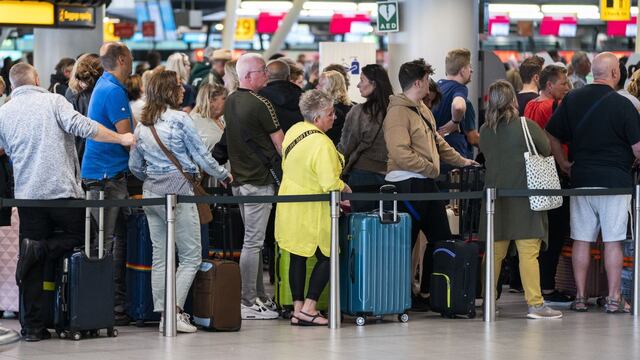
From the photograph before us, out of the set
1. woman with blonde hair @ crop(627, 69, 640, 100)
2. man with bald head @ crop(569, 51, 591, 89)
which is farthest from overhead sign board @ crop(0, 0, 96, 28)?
woman with blonde hair @ crop(627, 69, 640, 100)

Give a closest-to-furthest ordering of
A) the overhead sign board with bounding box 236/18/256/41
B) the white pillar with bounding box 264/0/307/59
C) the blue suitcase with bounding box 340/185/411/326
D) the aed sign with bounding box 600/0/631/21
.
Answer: the blue suitcase with bounding box 340/185/411/326, the aed sign with bounding box 600/0/631/21, the white pillar with bounding box 264/0/307/59, the overhead sign board with bounding box 236/18/256/41

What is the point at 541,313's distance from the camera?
9.50 m

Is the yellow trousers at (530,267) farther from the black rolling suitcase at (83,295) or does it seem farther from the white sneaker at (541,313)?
the black rolling suitcase at (83,295)

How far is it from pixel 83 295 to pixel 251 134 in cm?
182

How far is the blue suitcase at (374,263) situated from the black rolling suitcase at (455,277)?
0.33 meters

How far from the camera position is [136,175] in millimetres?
8922

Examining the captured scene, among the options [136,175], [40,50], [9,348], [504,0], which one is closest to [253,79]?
[136,175]

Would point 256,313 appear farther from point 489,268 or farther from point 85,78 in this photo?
point 85,78

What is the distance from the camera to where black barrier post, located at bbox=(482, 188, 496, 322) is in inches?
364

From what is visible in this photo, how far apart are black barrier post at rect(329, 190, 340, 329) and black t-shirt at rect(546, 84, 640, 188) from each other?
2.04m

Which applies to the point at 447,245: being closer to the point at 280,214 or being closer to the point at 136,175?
the point at 280,214

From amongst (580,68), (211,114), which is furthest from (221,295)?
(580,68)

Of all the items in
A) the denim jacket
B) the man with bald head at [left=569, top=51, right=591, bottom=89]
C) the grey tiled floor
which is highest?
the man with bald head at [left=569, top=51, right=591, bottom=89]

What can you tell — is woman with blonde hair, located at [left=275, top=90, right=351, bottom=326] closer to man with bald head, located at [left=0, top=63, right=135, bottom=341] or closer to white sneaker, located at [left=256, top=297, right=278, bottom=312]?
white sneaker, located at [left=256, top=297, right=278, bottom=312]
